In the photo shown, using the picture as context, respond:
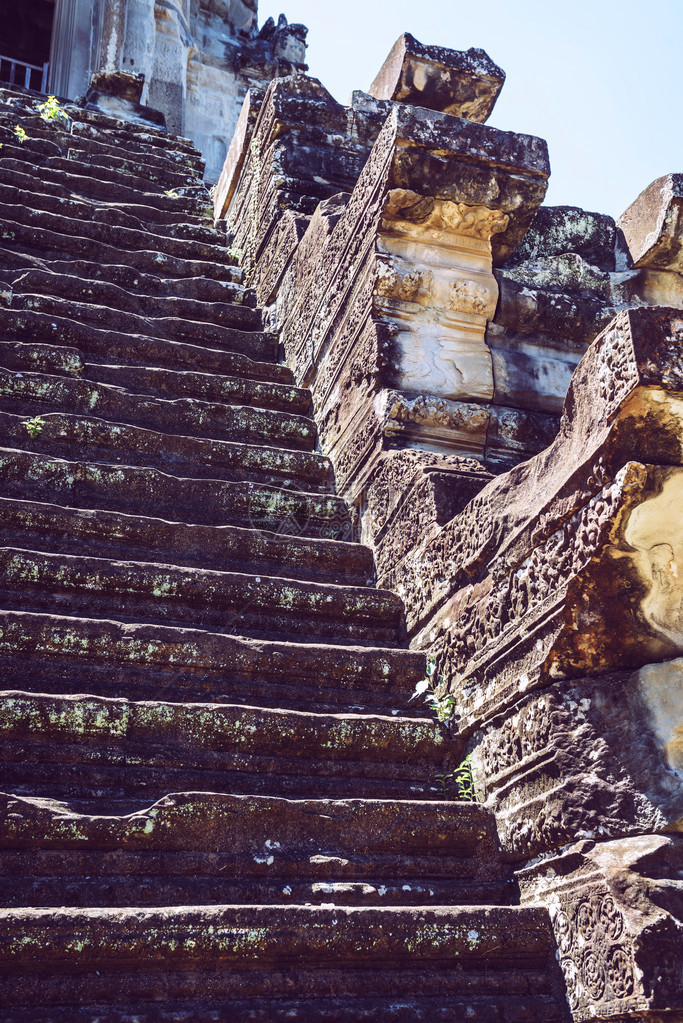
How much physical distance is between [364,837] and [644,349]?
1.39 m

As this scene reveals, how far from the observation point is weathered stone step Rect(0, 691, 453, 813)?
238cm

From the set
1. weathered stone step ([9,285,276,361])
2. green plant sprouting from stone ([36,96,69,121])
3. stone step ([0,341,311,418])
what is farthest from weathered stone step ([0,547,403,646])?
green plant sprouting from stone ([36,96,69,121])

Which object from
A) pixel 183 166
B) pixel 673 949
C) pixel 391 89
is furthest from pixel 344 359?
pixel 183 166

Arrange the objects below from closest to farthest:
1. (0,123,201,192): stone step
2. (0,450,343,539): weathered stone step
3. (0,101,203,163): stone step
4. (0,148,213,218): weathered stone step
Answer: (0,450,343,539): weathered stone step
(0,148,213,218): weathered stone step
(0,123,201,192): stone step
(0,101,203,163): stone step

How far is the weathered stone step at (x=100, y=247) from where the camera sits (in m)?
5.44

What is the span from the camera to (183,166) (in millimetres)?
8039

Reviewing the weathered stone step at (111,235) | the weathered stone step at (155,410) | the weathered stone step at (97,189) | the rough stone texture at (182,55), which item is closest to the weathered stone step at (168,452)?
the weathered stone step at (155,410)

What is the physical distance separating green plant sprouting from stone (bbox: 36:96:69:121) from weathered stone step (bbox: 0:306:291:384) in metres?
3.98

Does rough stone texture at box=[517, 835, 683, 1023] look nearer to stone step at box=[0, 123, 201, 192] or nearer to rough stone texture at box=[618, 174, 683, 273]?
rough stone texture at box=[618, 174, 683, 273]

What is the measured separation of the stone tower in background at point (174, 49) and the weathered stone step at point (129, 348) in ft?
30.3

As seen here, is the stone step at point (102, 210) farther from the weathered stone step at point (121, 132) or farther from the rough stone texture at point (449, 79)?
the weathered stone step at point (121, 132)

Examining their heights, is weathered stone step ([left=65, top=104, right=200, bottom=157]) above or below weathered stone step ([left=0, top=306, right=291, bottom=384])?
above

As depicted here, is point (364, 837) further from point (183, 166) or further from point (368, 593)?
point (183, 166)

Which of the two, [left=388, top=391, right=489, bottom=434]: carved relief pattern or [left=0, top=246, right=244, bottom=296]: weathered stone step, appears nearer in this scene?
[left=388, top=391, right=489, bottom=434]: carved relief pattern
